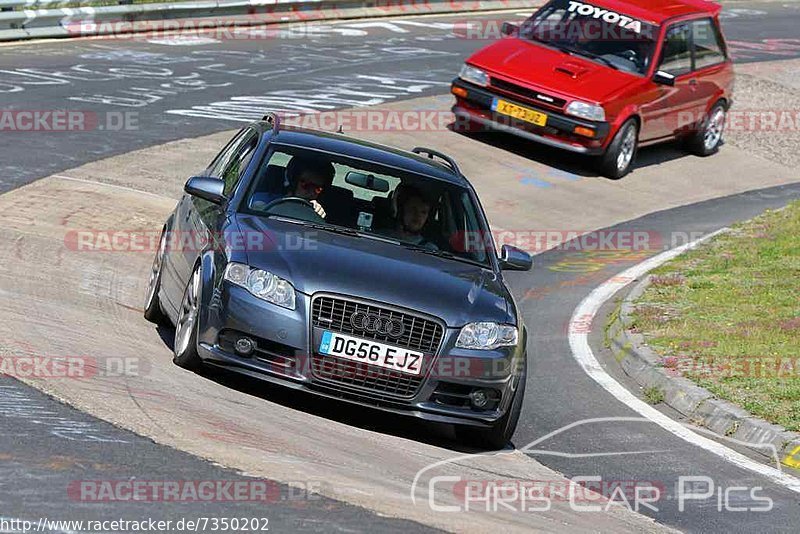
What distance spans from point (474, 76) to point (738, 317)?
7.46m

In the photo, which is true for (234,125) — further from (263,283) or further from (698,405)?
(263,283)

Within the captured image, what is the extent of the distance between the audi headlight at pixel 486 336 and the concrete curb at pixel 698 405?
195cm

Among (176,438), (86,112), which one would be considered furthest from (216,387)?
(86,112)

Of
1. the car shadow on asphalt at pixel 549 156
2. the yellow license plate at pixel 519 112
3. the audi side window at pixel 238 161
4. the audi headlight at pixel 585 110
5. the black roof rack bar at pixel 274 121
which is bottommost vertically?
the car shadow on asphalt at pixel 549 156

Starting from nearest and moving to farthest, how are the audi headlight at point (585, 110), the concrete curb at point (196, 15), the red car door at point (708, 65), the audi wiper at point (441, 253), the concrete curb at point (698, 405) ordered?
the audi wiper at point (441, 253) → the concrete curb at point (698, 405) → the audi headlight at point (585, 110) → the red car door at point (708, 65) → the concrete curb at point (196, 15)

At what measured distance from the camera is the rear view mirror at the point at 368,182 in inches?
360

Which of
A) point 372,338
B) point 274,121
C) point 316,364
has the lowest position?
point 316,364

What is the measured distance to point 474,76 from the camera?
1883cm

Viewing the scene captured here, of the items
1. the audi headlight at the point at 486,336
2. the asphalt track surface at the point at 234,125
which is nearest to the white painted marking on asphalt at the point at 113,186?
the asphalt track surface at the point at 234,125

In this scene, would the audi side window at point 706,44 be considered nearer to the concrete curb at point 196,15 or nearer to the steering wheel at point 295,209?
the concrete curb at point 196,15

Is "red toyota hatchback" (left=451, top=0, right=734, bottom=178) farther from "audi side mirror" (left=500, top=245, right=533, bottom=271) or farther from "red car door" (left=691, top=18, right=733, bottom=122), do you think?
"audi side mirror" (left=500, top=245, right=533, bottom=271)

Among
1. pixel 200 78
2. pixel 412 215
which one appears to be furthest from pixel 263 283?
pixel 200 78

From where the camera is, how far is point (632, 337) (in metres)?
11.7

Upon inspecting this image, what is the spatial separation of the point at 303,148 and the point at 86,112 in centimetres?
897
